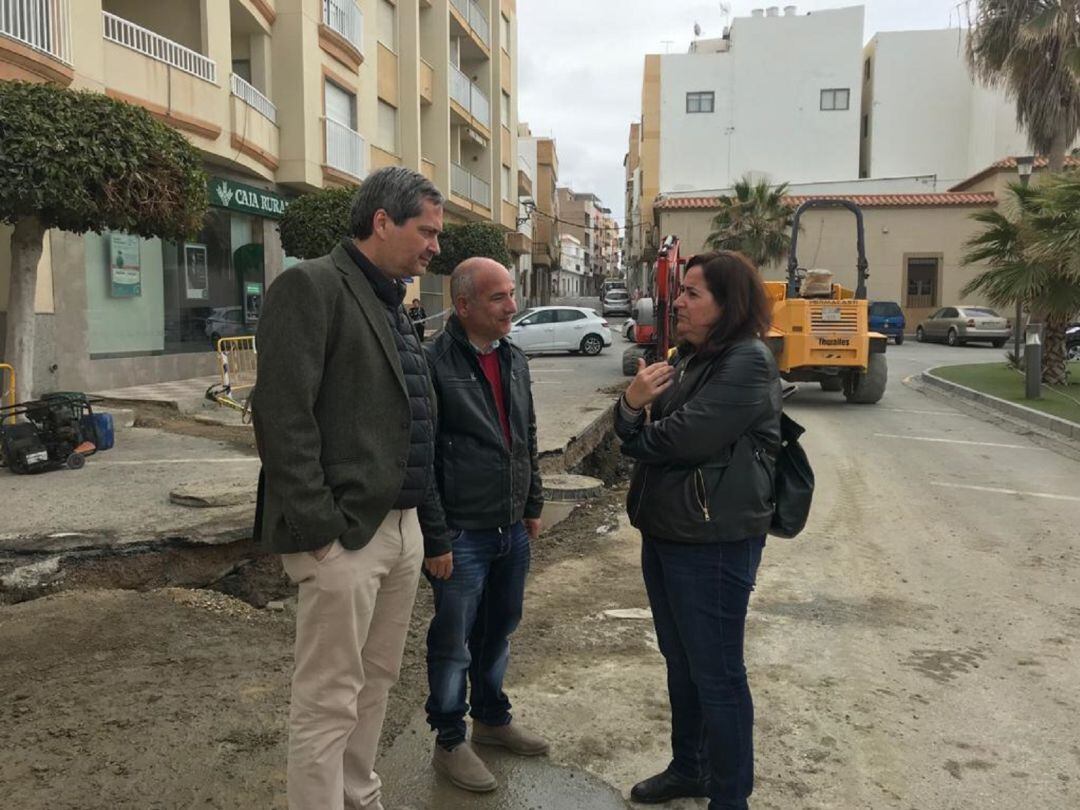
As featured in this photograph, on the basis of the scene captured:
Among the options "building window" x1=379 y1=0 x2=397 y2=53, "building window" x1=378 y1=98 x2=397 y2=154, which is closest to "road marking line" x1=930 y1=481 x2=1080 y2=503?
"building window" x1=378 y1=98 x2=397 y2=154

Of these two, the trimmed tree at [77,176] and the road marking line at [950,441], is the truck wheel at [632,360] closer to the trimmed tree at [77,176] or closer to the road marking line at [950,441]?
the road marking line at [950,441]

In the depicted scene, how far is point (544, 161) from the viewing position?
61594 mm

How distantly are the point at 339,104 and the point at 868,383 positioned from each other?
13.2 m

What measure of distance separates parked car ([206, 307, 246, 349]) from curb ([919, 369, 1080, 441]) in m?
13.1

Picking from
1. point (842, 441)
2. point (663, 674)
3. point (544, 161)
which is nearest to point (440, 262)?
point (842, 441)

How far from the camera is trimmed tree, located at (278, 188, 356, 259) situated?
1414cm

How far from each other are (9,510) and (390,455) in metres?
4.19

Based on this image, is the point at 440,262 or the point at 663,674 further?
the point at 440,262

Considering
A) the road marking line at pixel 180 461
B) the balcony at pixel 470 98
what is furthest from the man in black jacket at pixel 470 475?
the balcony at pixel 470 98

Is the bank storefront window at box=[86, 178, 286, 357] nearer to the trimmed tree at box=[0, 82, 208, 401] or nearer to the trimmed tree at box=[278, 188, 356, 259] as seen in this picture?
the trimmed tree at box=[278, 188, 356, 259]

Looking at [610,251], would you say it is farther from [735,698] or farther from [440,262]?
[735,698]

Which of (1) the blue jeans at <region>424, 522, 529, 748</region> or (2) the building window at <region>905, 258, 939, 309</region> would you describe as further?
(2) the building window at <region>905, 258, 939, 309</region>

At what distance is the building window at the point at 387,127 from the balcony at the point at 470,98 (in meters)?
4.26

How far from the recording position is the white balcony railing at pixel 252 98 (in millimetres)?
14305
